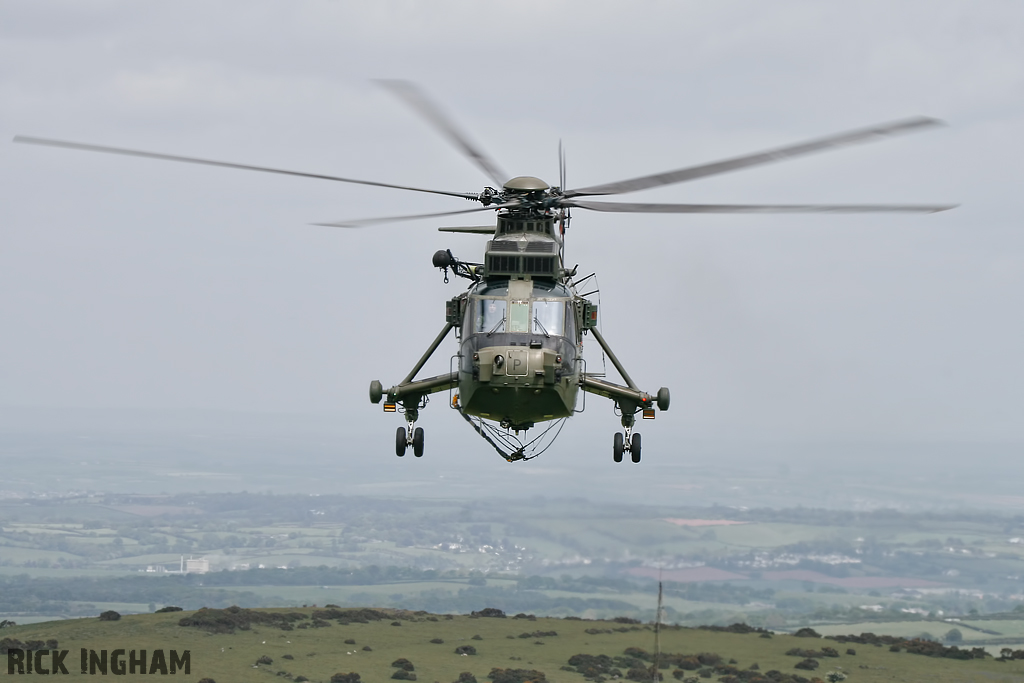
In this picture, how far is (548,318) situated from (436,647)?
9324cm

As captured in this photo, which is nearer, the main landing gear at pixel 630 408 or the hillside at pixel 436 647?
the main landing gear at pixel 630 408

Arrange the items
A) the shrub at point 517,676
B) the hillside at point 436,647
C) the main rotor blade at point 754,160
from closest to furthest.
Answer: the main rotor blade at point 754,160 → the hillside at point 436,647 → the shrub at point 517,676

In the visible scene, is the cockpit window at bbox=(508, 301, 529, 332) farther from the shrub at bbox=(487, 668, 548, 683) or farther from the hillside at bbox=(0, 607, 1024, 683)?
the shrub at bbox=(487, 668, 548, 683)

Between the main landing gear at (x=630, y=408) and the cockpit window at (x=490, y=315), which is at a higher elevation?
the cockpit window at (x=490, y=315)

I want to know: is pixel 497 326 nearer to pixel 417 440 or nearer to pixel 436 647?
pixel 417 440

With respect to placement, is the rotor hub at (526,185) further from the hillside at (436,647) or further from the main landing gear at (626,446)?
the hillside at (436,647)

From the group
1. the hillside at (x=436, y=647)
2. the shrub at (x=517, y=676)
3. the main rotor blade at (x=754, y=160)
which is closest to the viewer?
the main rotor blade at (x=754, y=160)

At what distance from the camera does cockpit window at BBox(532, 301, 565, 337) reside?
3116 cm

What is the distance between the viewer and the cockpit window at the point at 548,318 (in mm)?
31156

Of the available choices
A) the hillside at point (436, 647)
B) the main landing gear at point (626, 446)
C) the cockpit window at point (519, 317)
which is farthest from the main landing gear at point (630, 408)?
the hillside at point (436, 647)

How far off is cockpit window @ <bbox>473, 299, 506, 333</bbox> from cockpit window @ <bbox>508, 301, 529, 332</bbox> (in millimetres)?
224

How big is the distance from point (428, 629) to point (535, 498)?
46.8 metres

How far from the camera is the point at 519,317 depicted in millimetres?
31141

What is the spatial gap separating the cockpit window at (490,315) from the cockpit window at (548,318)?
83 cm
